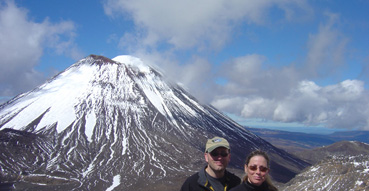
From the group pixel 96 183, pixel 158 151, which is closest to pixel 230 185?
pixel 96 183

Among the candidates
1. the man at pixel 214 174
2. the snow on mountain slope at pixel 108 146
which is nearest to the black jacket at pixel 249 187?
the man at pixel 214 174

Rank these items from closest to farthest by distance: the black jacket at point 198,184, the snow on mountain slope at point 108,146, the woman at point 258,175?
the woman at point 258,175 < the black jacket at point 198,184 < the snow on mountain slope at point 108,146

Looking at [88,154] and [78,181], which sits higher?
[88,154]

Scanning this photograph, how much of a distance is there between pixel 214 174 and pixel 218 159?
402 millimetres

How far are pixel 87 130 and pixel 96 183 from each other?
6341 cm

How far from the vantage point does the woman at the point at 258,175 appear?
689cm

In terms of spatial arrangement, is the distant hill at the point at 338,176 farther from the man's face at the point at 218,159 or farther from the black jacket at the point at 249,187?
the man's face at the point at 218,159

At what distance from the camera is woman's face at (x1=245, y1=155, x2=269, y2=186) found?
272 inches

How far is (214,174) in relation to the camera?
725cm

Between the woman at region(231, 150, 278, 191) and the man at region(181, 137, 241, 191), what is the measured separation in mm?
609

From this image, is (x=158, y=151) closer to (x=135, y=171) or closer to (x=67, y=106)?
(x=135, y=171)

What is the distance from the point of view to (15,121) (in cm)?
17650

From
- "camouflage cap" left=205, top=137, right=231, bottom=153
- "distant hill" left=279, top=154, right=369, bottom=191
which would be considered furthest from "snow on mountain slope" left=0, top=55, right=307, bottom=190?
"camouflage cap" left=205, top=137, right=231, bottom=153

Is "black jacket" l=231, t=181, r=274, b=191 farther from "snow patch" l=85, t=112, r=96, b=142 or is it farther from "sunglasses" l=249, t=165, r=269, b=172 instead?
"snow patch" l=85, t=112, r=96, b=142
